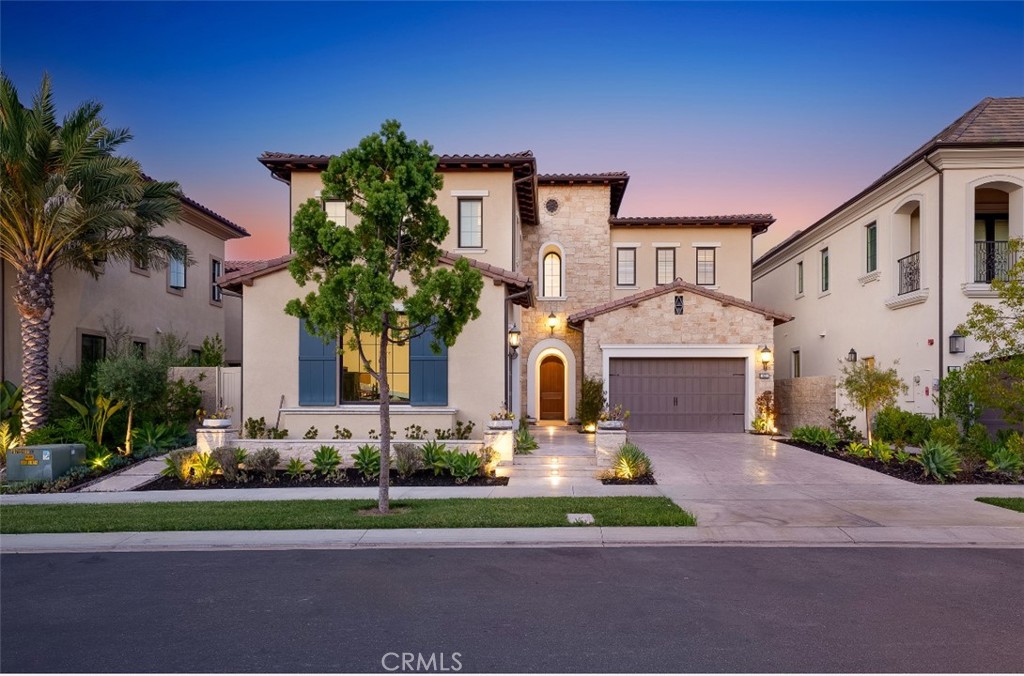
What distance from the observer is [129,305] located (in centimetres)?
2017

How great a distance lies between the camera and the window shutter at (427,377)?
15328 mm

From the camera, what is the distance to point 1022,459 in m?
13.5

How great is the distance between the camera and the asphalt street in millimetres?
4984

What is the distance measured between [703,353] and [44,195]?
58.6 ft

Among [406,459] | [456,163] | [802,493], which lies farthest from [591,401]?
[802,493]

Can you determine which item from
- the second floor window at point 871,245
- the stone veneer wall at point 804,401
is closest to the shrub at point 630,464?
the stone veneer wall at point 804,401

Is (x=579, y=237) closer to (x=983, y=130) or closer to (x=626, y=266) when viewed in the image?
(x=626, y=266)

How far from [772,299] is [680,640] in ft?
91.3

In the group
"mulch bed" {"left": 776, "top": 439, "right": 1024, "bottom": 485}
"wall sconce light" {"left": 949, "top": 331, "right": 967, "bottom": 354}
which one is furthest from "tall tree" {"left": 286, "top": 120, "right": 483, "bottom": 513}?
"wall sconce light" {"left": 949, "top": 331, "right": 967, "bottom": 354}

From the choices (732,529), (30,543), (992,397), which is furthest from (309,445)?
(992,397)

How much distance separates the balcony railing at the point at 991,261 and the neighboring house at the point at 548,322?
550 cm

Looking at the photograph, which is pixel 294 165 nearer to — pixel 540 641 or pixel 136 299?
pixel 136 299

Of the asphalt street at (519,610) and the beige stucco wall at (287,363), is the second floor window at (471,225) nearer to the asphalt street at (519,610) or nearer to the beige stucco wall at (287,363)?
the beige stucco wall at (287,363)

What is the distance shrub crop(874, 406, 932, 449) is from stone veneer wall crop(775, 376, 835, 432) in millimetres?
1670
